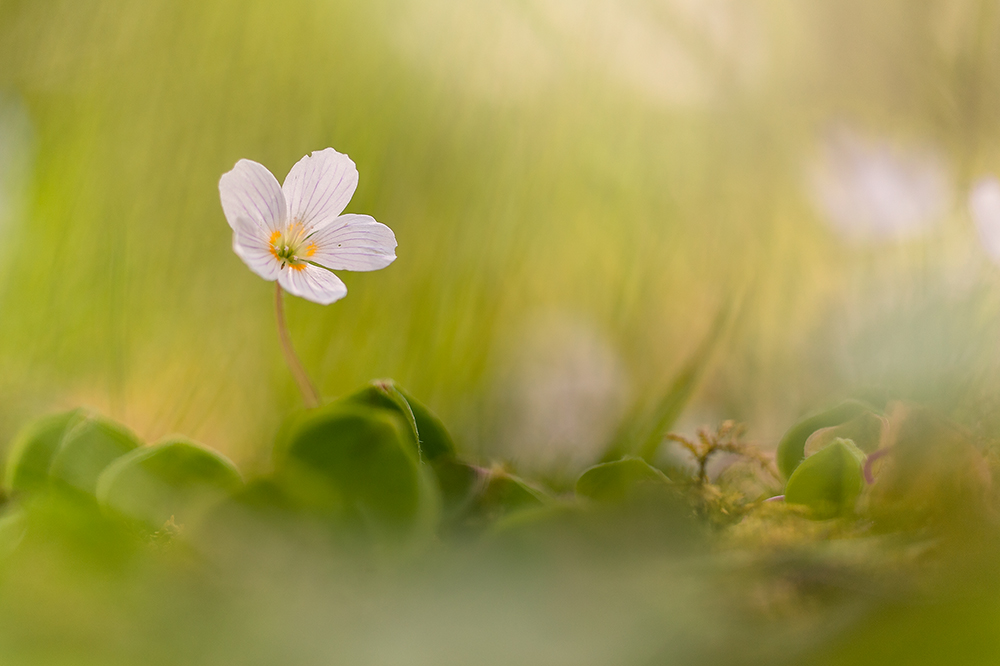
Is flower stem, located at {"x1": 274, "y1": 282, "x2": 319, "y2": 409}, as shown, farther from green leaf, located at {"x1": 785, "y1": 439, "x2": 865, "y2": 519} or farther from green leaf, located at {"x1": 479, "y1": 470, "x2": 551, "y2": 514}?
green leaf, located at {"x1": 785, "y1": 439, "x2": 865, "y2": 519}

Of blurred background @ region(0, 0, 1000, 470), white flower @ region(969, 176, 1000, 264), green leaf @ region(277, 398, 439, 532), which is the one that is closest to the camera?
green leaf @ region(277, 398, 439, 532)

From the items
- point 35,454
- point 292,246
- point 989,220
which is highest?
point 989,220

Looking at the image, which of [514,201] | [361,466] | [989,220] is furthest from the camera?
[514,201]

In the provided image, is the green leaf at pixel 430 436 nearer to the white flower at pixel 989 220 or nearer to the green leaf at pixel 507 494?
the green leaf at pixel 507 494

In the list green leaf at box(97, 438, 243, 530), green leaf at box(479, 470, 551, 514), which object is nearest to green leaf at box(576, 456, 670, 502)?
green leaf at box(479, 470, 551, 514)

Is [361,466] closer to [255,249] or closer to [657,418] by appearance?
[255,249]

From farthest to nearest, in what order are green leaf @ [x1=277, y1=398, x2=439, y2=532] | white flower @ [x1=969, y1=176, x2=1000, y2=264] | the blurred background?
the blurred background
white flower @ [x1=969, y1=176, x2=1000, y2=264]
green leaf @ [x1=277, y1=398, x2=439, y2=532]

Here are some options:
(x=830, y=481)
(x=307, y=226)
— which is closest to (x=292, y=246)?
(x=307, y=226)
